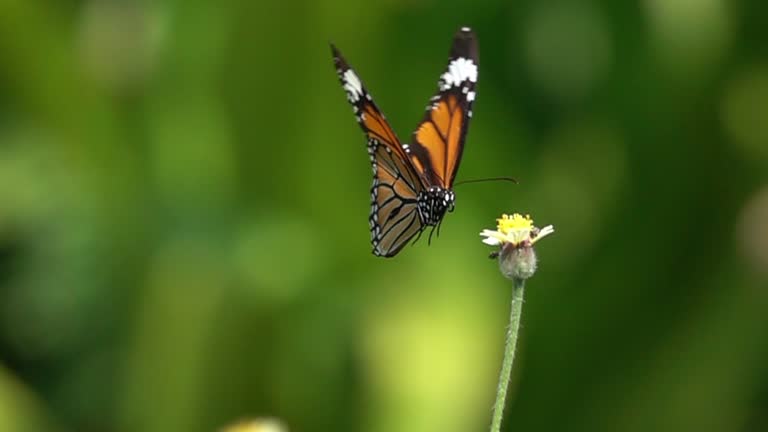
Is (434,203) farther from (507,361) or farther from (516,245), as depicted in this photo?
(507,361)

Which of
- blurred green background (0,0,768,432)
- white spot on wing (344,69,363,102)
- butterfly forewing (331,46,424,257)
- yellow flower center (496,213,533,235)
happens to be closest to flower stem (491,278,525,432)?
yellow flower center (496,213,533,235)

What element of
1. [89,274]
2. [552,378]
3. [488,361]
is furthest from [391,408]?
[89,274]

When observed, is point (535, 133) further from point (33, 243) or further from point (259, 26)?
point (33, 243)

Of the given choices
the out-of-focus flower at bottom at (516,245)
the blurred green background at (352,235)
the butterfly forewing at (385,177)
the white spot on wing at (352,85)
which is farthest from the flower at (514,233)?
the blurred green background at (352,235)

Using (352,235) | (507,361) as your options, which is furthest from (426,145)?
(352,235)

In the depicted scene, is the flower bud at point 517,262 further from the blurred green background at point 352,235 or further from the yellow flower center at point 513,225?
the blurred green background at point 352,235

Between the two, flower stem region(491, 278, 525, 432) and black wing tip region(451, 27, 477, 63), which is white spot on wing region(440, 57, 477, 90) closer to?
black wing tip region(451, 27, 477, 63)
